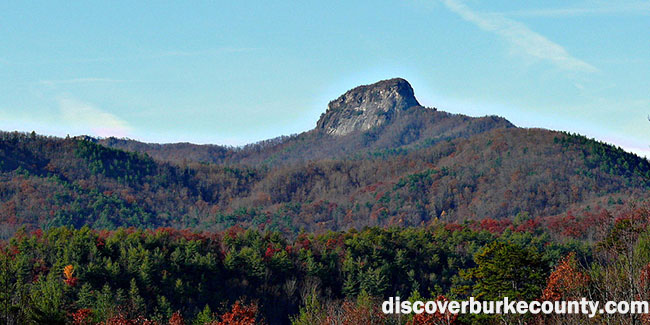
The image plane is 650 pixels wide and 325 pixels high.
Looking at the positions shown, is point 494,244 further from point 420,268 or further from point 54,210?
point 54,210

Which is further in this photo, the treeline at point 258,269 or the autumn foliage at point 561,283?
the treeline at point 258,269

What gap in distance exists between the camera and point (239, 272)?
315 ft

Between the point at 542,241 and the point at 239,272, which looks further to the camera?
the point at 542,241

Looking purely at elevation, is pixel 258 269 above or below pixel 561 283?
below

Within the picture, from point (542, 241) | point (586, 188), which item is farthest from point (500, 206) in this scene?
point (542, 241)

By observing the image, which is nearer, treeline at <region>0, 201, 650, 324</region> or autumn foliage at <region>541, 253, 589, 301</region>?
autumn foliage at <region>541, 253, 589, 301</region>

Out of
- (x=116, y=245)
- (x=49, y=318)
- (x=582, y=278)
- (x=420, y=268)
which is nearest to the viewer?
(x=49, y=318)

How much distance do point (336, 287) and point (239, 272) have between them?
13.7 m

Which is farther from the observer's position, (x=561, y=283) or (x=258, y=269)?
(x=258, y=269)

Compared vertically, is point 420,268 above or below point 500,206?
below

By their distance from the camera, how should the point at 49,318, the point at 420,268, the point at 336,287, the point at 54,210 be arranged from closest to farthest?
1. the point at 49,318
2. the point at 336,287
3. the point at 420,268
4. the point at 54,210

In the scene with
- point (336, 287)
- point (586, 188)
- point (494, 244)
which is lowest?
point (336, 287)

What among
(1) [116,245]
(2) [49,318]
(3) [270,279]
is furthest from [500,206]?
(2) [49,318]

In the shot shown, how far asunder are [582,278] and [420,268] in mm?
55905
